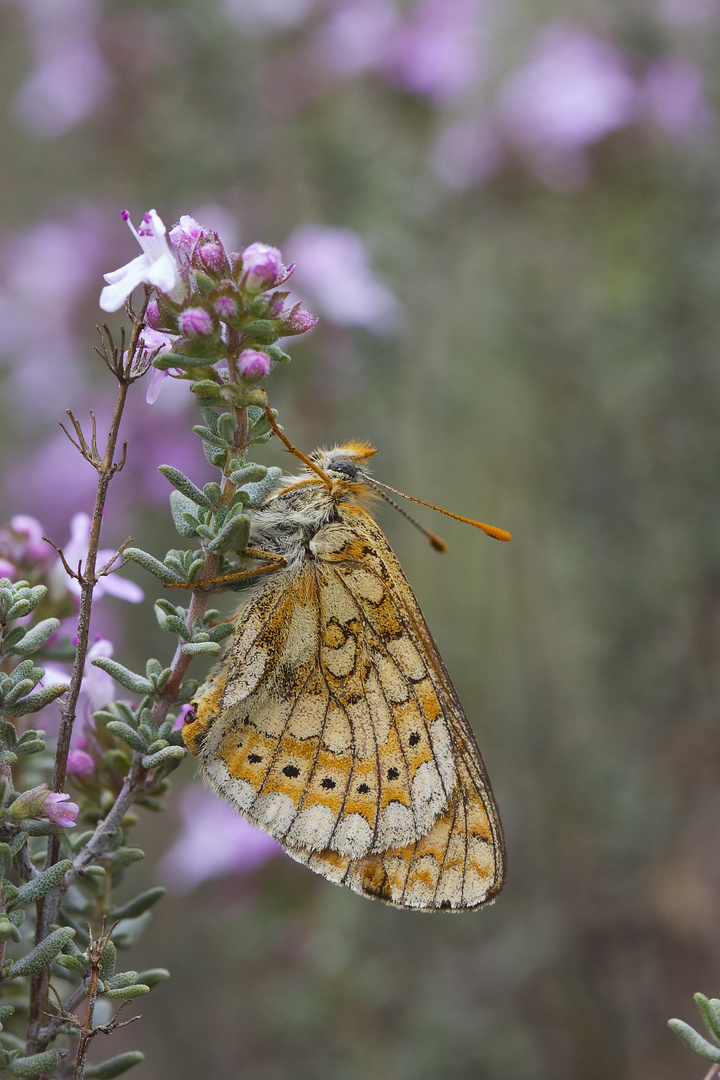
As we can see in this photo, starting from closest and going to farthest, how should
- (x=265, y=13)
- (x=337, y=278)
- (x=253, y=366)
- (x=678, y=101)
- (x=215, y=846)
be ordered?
(x=253, y=366) < (x=215, y=846) < (x=337, y=278) < (x=678, y=101) < (x=265, y=13)

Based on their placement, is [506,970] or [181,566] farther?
[506,970]

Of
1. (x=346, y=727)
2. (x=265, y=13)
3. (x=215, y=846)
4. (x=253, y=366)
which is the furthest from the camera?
(x=265, y=13)

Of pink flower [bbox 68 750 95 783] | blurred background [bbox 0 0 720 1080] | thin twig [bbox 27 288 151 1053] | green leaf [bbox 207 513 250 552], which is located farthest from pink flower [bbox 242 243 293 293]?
blurred background [bbox 0 0 720 1080]

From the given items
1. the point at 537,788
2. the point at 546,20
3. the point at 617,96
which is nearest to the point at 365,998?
the point at 537,788

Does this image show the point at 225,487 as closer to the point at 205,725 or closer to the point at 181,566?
the point at 181,566

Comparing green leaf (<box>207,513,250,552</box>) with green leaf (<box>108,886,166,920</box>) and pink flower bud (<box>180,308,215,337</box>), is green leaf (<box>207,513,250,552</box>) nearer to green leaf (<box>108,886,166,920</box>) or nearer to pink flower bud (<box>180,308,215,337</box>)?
pink flower bud (<box>180,308,215,337</box>)

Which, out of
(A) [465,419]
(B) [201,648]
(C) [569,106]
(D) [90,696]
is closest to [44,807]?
(B) [201,648]

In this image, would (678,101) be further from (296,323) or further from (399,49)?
(296,323)
